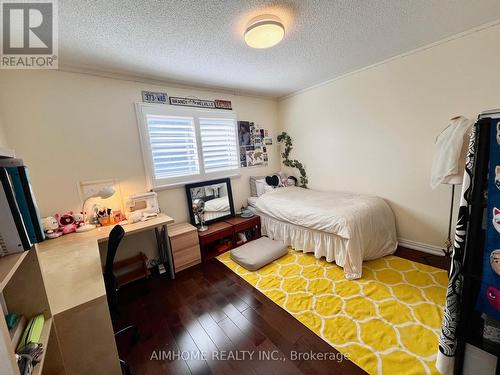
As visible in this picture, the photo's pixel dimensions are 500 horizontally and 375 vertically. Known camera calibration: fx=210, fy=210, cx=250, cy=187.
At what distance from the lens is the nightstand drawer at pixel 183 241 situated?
2549mm

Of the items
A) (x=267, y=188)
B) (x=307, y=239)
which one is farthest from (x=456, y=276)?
(x=267, y=188)

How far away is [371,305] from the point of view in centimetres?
186

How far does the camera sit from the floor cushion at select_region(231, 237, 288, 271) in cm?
256

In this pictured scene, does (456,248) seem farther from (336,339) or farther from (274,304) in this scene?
(274,304)

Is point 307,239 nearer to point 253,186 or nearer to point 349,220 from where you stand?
point 349,220

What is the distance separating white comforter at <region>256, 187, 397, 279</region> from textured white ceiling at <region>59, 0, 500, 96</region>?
5.79ft

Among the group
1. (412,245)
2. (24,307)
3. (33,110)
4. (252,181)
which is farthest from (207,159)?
(412,245)

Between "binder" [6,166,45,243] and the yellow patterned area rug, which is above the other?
"binder" [6,166,45,243]

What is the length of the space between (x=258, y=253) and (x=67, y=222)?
2.14 meters

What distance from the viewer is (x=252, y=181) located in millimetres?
3809

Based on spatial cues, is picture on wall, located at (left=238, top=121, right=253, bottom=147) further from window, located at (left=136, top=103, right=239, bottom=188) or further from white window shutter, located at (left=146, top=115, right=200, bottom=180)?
white window shutter, located at (left=146, top=115, right=200, bottom=180)

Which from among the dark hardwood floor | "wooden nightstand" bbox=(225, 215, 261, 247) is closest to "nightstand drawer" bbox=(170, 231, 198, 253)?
the dark hardwood floor

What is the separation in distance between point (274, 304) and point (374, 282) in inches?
42.0

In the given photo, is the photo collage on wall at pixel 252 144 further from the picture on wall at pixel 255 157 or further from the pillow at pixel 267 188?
the pillow at pixel 267 188
